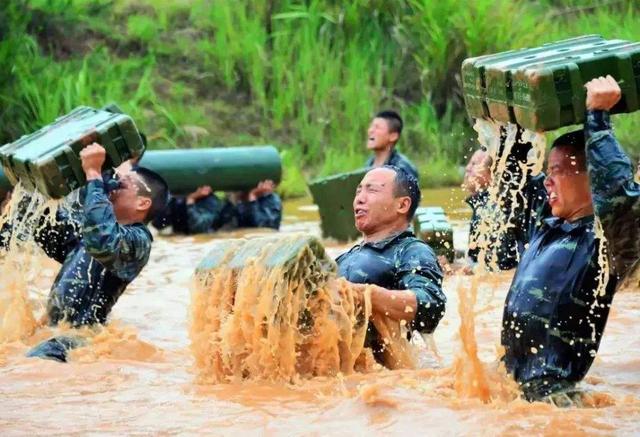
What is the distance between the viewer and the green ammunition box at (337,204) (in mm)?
13000

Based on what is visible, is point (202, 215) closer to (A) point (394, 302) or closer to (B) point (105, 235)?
(B) point (105, 235)

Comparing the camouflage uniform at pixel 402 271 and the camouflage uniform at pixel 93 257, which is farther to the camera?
the camouflage uniform at pixel 93 257

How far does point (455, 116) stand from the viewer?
60.8ft

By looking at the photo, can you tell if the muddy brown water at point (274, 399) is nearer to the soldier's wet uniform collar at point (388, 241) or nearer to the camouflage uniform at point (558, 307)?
the camouflage uniform at point (558, 307)

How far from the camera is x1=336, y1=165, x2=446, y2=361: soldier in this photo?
620 centimetres

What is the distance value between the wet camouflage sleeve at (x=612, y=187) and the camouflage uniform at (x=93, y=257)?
9.13ft

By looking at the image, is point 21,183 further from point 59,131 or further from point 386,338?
A: point 386,338

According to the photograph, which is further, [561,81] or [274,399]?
[274,399]

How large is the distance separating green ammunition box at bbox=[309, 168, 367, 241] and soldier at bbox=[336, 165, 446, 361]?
6.12 meters

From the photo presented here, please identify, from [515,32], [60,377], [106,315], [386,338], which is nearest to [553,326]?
[386,338]

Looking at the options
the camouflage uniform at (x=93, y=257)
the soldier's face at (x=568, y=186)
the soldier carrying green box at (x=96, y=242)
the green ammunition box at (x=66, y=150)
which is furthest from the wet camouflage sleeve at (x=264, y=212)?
the soldier's face at (x=568, y=186)

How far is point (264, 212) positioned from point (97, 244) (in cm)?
713

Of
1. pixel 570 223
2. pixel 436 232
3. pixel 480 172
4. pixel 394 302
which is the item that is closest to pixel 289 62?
pixel 436 232

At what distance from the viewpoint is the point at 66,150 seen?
710 cm
